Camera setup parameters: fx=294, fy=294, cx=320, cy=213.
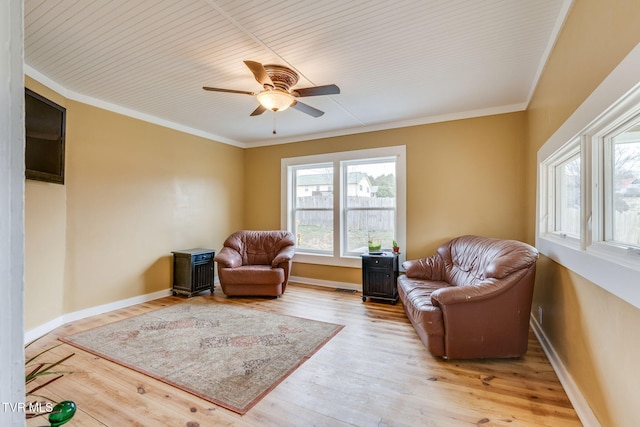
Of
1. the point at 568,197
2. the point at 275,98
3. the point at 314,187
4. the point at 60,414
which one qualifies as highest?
the point at 275,98

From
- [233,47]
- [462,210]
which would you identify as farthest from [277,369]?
[462,210]

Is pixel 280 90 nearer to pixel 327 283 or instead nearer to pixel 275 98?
pixel 275 98

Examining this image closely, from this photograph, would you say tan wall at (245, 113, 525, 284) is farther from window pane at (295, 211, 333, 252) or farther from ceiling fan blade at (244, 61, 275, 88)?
ceiling fan blade at (244, 61, 275, 88)

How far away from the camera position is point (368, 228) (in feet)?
16.3

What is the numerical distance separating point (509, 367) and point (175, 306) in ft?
12.9

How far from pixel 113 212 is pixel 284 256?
241cm

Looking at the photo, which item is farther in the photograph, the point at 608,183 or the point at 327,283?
the point at 327,283

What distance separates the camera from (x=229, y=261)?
4488mm

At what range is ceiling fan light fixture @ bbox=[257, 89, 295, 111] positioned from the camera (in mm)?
2742

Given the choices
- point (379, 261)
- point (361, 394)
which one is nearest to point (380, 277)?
point (379, 261)

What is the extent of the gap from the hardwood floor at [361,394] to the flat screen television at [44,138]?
173 cm

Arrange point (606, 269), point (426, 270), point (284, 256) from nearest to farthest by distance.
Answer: point (606, 269) → point (426, 270) → point (284, 256)

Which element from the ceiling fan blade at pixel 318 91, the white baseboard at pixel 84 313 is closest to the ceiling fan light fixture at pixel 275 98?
the ceiling fan blade at pixel 318 91

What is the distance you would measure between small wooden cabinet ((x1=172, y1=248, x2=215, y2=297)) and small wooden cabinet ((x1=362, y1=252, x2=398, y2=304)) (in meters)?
2.49
